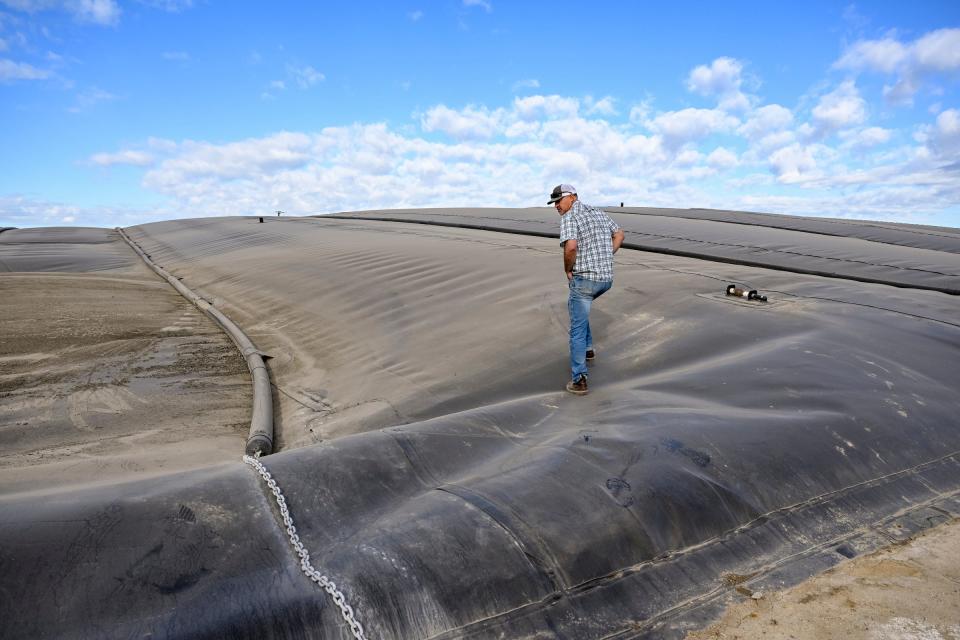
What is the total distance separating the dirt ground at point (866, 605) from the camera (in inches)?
75.4

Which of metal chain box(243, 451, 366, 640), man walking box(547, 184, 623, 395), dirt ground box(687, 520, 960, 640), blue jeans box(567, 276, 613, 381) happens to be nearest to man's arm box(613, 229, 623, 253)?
man walking box(547, 184, 623, 395)

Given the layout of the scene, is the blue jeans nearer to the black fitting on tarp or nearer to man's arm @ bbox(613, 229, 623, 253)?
man's arm @ bbox(613, 229, 623, 253)

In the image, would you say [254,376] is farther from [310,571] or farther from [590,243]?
[310,571]

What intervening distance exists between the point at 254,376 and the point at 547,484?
3298mm

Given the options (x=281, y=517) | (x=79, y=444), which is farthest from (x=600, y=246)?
(x=79, y=444)

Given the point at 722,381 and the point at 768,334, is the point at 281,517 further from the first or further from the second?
the point at 768,334

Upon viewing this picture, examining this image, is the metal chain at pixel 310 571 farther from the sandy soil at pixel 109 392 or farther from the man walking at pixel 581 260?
the man walking at pixel 581 260

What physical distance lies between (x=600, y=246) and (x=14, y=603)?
3.13m

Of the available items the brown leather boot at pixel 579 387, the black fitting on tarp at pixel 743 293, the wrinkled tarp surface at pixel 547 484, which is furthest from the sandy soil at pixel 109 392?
the black fitting on tarp at pixel 743 293

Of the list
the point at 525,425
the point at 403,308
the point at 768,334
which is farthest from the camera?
the point at 403,308

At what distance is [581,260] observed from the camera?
3.86 metres

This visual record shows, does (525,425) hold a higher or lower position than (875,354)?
lower

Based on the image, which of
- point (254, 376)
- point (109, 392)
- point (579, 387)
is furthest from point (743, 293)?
point (109, 392)

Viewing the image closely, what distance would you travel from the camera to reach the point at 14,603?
1.67 m
